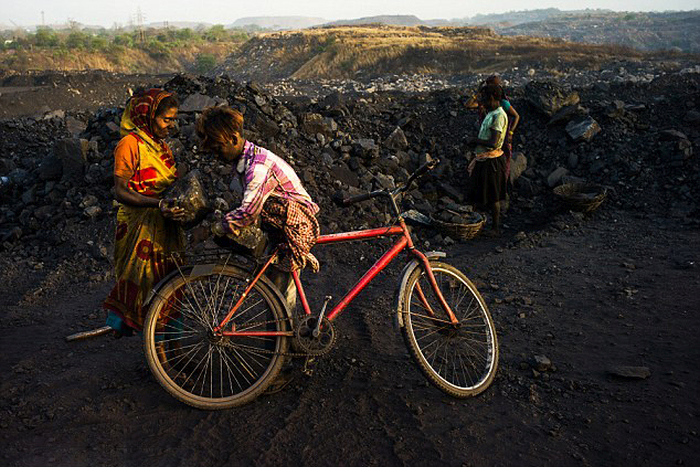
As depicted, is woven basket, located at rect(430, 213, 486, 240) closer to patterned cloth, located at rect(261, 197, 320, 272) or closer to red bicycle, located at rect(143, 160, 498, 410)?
red bicycle, located at rect(143, 160, 498, 410)

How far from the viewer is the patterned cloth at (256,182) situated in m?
2.61

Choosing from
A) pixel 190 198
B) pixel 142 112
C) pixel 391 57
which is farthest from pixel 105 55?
pixel 190 198

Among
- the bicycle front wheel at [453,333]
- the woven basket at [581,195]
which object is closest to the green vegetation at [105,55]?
the woven basket at [581,195]

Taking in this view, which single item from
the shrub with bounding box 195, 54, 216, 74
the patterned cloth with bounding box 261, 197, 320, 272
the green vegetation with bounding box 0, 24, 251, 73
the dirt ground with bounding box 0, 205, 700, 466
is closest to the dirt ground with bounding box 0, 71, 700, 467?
the dirt ground with bounding box 0, 205, 700, 466

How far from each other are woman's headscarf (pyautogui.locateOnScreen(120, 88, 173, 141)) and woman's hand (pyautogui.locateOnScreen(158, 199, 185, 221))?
50 cm

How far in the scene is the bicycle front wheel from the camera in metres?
2.90

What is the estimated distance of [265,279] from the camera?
9.42 feet

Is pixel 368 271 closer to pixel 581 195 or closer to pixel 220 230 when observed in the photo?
pixel 220 230

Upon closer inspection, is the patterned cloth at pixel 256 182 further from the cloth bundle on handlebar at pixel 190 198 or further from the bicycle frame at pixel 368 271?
the bicycle frame at pixel 368 271

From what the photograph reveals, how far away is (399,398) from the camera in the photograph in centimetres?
307

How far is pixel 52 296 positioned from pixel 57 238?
122cm

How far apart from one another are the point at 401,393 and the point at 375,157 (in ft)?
15.9

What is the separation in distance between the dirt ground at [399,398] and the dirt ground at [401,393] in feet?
0.03

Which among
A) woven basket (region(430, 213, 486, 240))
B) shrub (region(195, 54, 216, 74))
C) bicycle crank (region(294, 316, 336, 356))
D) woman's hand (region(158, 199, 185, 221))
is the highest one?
shrub (region(195, 54, 216, 74))
